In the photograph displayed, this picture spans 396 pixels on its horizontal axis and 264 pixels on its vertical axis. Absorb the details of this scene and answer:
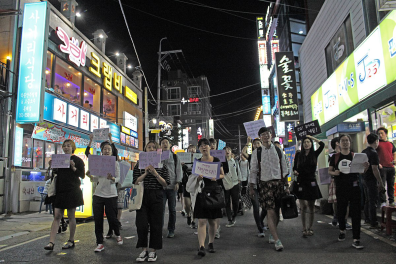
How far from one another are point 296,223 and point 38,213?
28.8ft

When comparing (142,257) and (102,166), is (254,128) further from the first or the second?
(142,257)

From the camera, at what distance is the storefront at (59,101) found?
11.4m

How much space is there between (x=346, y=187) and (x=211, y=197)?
2.35 meters

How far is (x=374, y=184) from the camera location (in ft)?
20.4

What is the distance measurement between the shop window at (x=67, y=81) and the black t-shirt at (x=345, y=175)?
541 inches

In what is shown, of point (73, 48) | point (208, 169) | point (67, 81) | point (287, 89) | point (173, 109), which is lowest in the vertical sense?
point (208, 169)

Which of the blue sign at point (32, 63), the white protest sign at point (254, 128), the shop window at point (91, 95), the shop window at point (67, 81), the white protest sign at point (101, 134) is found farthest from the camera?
the shop window at point (91, 95)

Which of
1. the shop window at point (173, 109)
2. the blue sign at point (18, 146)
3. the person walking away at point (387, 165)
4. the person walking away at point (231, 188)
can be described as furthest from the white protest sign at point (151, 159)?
the shop window at point (173, 109)

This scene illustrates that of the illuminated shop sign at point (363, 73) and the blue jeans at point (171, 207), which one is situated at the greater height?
the illuminated shop sign at point (363, 73)

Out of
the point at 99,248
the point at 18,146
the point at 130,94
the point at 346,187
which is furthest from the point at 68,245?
the point at 130,94

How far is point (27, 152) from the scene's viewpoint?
1282 centimetres

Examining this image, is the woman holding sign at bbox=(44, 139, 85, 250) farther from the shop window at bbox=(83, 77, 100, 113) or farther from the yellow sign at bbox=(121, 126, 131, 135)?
the yellow sign at bbox=(121, 126, 131, 135)

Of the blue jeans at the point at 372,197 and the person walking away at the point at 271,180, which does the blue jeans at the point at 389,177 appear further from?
the person walking away at the point at 271,180

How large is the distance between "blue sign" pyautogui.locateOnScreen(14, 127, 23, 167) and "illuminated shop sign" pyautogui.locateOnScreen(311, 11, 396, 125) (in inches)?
470
